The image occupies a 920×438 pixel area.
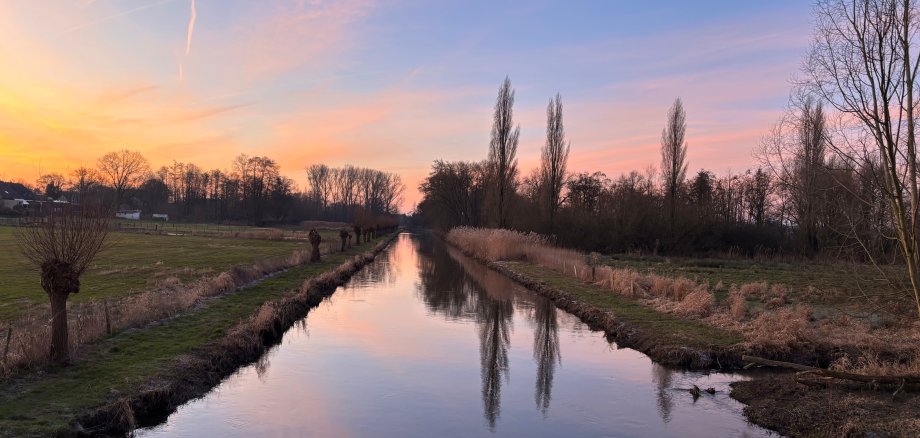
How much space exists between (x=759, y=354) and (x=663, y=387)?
278 centimetres

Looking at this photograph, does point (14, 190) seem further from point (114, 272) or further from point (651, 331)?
point (651, 331)

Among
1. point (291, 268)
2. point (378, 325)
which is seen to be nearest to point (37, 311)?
point (378, 325)

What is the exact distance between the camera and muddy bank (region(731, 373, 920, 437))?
6944mm

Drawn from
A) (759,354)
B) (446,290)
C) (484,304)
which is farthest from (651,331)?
(446,290)

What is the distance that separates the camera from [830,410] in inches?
306

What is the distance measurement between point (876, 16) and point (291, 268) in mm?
23901

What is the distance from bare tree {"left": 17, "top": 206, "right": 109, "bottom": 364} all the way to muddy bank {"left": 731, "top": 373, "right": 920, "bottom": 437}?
10212 millimetres

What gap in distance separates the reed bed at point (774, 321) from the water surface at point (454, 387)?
2.05 m

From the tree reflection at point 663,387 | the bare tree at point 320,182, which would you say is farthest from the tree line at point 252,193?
the tree reflection at point 663,387

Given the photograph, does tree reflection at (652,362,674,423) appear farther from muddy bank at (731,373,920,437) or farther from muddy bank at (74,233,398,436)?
muddy bank at (74,233,398,436)

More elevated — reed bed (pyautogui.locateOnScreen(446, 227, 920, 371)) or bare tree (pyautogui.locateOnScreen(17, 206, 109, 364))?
bare tree (pyautogui.locateOnScreen(17, 206, 109, 364))

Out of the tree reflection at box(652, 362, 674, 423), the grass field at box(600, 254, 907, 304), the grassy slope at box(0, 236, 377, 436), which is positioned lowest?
the tree reflection at box(652, 362, 674, 423)

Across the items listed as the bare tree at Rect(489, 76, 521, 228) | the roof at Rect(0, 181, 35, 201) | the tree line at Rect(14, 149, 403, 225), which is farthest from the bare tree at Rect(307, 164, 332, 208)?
the bare tree at Rect(489, 76, 521, 228)

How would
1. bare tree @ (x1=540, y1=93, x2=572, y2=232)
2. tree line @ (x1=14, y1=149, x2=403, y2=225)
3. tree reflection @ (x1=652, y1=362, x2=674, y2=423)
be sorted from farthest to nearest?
1. tree line @ (x1=14, y1=149, x2=403, y2=225)
2. bare tree @ (x1=540, y1=93, x2=572, y2=232)
3. tree reflection @ (x1=652, y1=362, x2=674, y2=423)
